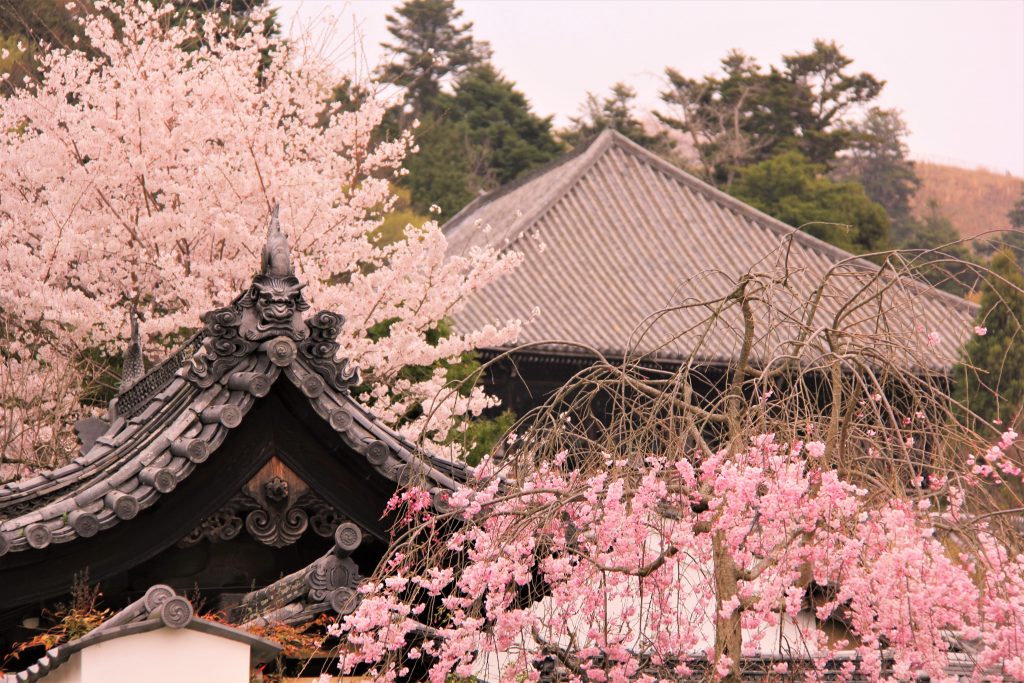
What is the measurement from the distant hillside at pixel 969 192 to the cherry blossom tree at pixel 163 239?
4790cm

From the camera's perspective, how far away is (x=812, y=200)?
3103cm

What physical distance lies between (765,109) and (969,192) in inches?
1158

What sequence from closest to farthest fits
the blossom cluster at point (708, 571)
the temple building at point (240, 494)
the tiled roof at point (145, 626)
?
the tiled roof at point (145, 626) < the blossom cluster at point (708, 571) < the temple building at point (240, 494)

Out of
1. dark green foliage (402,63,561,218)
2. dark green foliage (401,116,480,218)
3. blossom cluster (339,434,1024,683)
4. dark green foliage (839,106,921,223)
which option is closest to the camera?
blossom cluster (339,434,1024,683)

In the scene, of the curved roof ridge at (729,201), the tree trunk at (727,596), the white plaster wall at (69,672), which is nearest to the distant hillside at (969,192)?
the curved roof ridge at (729,201)

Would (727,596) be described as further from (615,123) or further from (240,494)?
(615,123)

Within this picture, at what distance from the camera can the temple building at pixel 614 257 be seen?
19281mm

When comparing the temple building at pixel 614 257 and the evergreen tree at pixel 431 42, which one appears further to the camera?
the evergreen tree at pixel 431 42

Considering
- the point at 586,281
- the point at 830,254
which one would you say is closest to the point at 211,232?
the point at 586,281

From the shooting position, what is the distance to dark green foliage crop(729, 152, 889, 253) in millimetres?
29311

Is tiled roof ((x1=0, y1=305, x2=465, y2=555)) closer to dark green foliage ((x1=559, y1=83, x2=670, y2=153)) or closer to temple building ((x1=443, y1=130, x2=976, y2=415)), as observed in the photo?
temple building ((x1=443, y1=130, x2=976, y2=415))

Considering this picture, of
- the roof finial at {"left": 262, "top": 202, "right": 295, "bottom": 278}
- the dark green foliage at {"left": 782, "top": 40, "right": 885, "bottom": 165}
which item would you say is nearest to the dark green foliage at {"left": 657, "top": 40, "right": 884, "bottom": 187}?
the dark green foliage at {"left": 782, "top": 40, "right": 885, "bottom": 165}

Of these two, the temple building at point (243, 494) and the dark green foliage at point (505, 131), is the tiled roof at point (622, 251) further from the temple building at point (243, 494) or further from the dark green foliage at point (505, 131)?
the temple building at point (243, 494)

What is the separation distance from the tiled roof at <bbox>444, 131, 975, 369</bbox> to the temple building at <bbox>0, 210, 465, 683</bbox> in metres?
12.7
